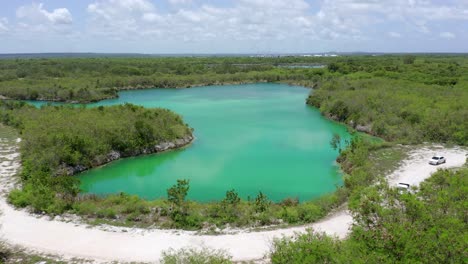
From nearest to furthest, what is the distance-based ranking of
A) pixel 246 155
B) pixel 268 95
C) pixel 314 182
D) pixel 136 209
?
pixel 136 209
pixel 314 182
pixel 246 155
pixel 268 95

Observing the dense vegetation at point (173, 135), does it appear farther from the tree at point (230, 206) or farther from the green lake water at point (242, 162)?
the green lake water at point (242, 162)

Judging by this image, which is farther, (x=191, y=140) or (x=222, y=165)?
(x=191, y=140)

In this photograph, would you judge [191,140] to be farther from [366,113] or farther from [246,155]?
[366,113]

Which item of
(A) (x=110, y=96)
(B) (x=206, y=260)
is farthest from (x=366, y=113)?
(A) (x=110, y=96)

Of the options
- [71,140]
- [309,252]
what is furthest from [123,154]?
[309,252]

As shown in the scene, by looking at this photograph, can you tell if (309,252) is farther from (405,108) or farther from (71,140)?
(405,108)

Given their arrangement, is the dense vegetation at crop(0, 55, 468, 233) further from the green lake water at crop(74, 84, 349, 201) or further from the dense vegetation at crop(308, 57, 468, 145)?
the green lake water at crop(74, 84, 349, 201)

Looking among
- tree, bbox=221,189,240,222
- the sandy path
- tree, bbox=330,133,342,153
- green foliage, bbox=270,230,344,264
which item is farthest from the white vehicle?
green foliage, bbox=270,230,344,264
